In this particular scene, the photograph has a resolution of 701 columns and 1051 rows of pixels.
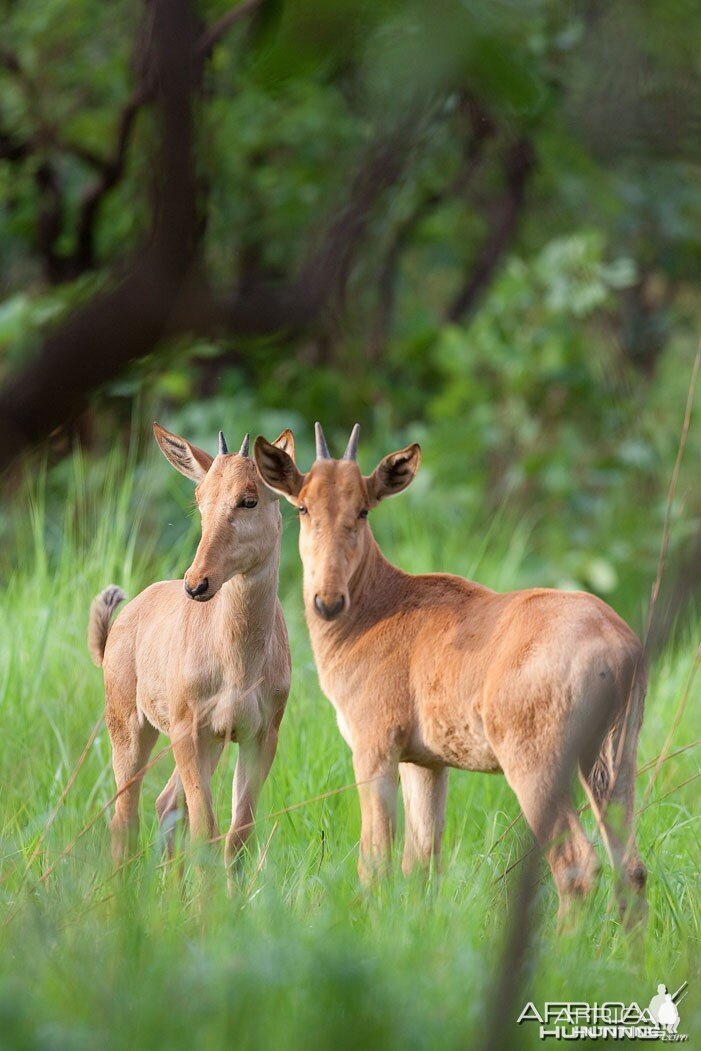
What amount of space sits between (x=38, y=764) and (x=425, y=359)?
576 cm

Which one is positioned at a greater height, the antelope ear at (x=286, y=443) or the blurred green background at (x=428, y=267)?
the blurred green background at (x=428, y=267)

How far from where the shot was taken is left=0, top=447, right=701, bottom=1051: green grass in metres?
2.39

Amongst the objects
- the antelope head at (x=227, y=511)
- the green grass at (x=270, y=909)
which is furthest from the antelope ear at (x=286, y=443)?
the green grass at (x=270, y=909)

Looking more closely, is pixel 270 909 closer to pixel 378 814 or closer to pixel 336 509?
pixel 378 814

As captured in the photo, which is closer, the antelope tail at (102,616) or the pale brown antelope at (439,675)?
the pale brown antelope at (439,675)

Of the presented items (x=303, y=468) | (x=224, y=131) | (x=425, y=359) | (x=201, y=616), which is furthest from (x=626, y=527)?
(x=201, y=616)

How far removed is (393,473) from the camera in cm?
371

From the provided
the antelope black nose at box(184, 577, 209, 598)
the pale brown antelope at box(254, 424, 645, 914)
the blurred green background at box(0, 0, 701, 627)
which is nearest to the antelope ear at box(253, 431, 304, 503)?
the pale brown antelope at box(254, 424, 645, 914)

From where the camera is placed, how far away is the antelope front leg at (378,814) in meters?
3.66

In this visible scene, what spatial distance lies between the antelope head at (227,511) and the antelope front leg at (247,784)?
428 mm

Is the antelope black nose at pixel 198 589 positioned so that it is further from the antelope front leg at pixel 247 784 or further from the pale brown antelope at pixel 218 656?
the antelope front leg at pixel 247 784

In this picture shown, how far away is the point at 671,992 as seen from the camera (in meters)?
2.89

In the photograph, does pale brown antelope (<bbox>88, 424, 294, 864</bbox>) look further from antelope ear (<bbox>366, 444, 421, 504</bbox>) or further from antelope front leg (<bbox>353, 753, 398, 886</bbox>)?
antelope front leg (<bbox>353, 753, 398, 886</bbox>)

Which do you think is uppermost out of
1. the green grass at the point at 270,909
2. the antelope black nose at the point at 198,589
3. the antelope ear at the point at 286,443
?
the antelope ear at the point at 286,443
